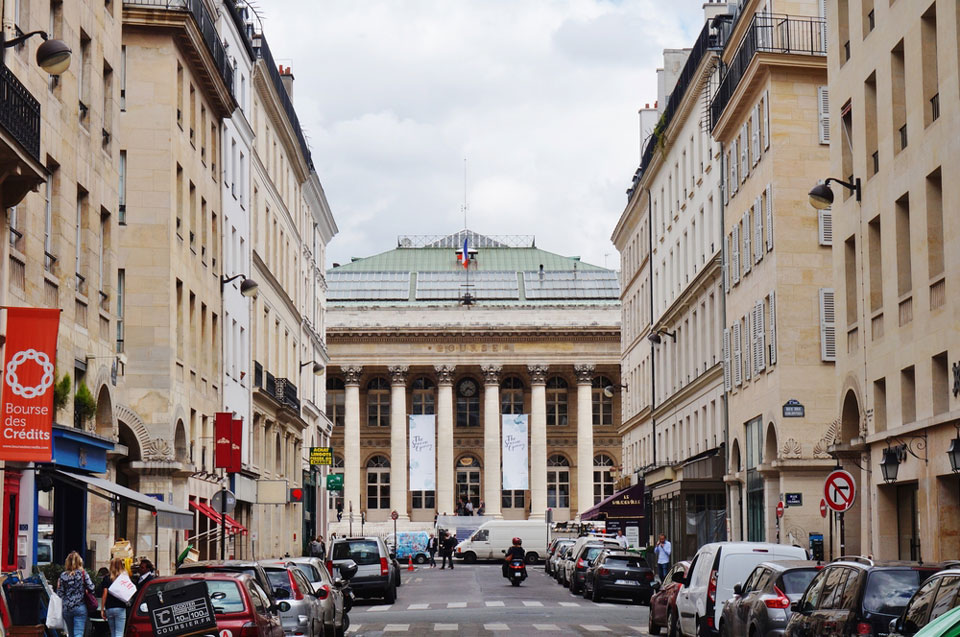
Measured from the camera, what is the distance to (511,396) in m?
116

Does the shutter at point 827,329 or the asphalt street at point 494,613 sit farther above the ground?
the shutter at point 827,329

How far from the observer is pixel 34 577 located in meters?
22.2

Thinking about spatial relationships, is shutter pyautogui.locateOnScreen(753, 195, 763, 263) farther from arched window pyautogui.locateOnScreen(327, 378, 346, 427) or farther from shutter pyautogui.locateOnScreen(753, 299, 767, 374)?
arched window pyautogui.locateOnScreen(327, 378, 346, 427)

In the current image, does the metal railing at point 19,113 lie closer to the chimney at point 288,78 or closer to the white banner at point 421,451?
the chimney at point 288,78

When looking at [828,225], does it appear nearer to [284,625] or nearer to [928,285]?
[928,285]

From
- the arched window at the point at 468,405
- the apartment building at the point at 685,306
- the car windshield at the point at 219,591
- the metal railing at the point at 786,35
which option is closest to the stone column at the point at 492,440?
the arched window at the point at 468,405

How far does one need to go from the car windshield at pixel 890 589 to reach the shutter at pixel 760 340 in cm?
2947

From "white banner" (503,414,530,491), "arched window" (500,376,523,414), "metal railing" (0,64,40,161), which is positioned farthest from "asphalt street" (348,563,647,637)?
"arched window" (500,376,523,414)

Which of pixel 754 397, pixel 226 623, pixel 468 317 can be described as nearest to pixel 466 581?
pixel 754 397

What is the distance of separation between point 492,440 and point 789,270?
230 ft

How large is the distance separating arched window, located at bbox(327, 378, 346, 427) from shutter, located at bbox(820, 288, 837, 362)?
2924 inches

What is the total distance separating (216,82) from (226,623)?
97.0 feet

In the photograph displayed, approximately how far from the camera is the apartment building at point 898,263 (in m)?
28.7

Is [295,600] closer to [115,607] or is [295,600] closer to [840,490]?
[115,607]
